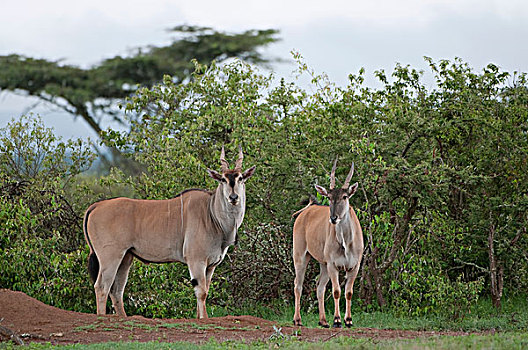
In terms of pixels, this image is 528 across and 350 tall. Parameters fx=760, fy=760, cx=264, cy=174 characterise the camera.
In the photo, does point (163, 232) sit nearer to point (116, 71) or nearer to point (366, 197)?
point (366, 197)

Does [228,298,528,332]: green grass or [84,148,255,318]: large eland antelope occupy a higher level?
[84,148,255,318]: large eland antelope

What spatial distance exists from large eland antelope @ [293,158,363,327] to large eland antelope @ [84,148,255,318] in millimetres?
964

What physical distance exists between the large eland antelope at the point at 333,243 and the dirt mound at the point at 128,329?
0.82 m

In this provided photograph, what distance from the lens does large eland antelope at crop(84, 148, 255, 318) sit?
32.7 feet

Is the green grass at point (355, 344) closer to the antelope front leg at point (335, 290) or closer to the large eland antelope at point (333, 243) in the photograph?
the antelope front leg at point (335, 290)

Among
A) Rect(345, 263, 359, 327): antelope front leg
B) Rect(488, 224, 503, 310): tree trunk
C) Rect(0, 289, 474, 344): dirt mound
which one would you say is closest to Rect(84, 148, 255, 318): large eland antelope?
Rect(0, 289, 474, 344): dirt mound

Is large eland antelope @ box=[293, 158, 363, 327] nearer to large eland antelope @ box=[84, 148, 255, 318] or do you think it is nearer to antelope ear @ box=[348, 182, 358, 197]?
antelope ear @ box=[348, 182, 358, 197]

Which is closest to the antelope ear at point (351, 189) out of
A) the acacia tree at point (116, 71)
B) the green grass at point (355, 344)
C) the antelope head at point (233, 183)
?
the antelope head at point (233, 183)

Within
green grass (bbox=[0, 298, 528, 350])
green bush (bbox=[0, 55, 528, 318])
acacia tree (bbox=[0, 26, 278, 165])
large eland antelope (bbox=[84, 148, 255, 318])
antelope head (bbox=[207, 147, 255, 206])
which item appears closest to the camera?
green grass (bbox=[0, 298, 528, 350])

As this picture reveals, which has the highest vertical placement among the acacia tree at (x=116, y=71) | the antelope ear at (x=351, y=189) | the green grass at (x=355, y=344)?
the acacia tree at (x=116, y=71)

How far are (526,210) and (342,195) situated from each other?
3.46m

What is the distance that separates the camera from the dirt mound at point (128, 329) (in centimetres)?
807

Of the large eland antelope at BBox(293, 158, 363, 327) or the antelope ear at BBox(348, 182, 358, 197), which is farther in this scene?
the antelope ear at BBox(348, 182, 358, 197)

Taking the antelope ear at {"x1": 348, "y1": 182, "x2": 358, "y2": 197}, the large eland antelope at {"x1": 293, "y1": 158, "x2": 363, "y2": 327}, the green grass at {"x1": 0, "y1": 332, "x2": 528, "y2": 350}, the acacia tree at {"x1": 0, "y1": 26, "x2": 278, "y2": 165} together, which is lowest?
the green grass at {"x1": 0, "y1": 332, "x2": 528, "y2": 350}
